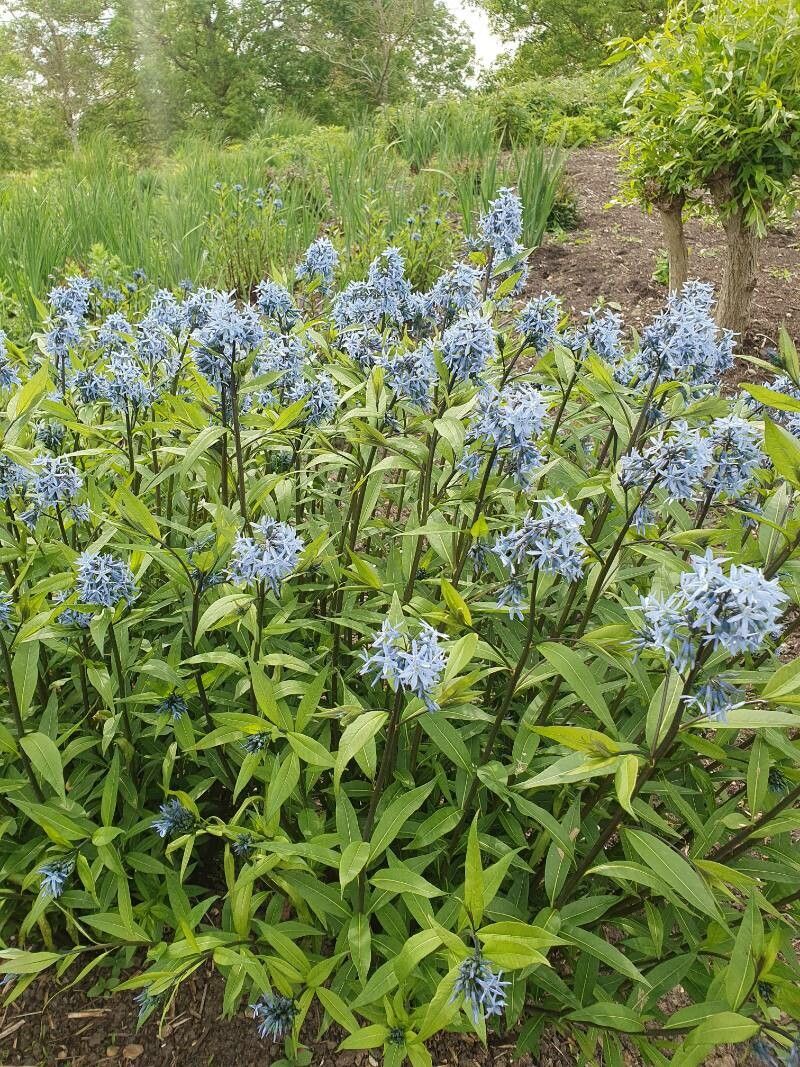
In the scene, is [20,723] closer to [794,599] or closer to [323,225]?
[794,599]

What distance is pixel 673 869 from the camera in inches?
59.0

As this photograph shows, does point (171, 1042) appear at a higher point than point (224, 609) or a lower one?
lower

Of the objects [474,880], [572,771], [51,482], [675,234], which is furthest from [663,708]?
[675,234]

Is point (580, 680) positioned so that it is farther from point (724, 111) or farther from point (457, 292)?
point (724, 111)

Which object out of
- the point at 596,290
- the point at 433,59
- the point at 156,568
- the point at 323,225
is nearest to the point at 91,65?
the point at 433,59

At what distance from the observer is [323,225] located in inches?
316

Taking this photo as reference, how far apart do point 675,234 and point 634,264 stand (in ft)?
6.48

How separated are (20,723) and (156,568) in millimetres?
745

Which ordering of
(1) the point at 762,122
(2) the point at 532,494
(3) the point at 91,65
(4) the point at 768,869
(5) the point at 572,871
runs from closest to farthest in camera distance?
(4) the point at 768,869 → (5) the point at 572,871 → (2) the point at 532,494 → (1) the point at 762,122 → (3) the point at 91,65

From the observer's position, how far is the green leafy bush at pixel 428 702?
154 centimetres

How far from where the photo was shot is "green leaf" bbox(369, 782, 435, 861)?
1728 mm

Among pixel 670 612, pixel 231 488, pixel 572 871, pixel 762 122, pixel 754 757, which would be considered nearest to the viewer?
pixel 670 612

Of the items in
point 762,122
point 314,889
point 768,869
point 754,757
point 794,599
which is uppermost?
point 762,122

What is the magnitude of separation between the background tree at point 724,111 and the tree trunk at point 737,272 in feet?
0.05
